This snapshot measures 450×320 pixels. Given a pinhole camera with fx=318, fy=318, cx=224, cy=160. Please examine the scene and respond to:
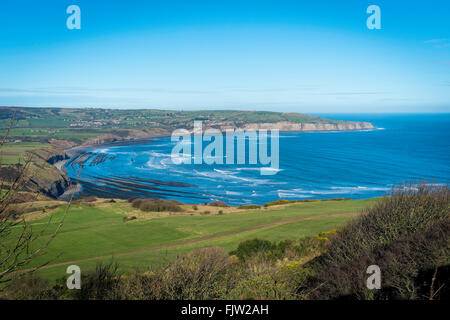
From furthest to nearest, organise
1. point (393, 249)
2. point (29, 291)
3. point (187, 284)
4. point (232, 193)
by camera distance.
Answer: point (232, 193)
point (29, 291)
point (393, 249)
point (187, 284)

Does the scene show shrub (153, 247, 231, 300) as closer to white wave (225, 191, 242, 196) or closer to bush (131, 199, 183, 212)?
bush (131, 199, 183, 212)

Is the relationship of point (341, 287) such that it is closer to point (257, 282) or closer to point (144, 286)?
point (257, 282)

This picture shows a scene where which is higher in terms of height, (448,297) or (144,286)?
(448,297)

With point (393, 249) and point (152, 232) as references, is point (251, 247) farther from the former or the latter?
point (152, 232)

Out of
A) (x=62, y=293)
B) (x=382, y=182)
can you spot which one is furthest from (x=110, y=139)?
(x=62, y=293)
